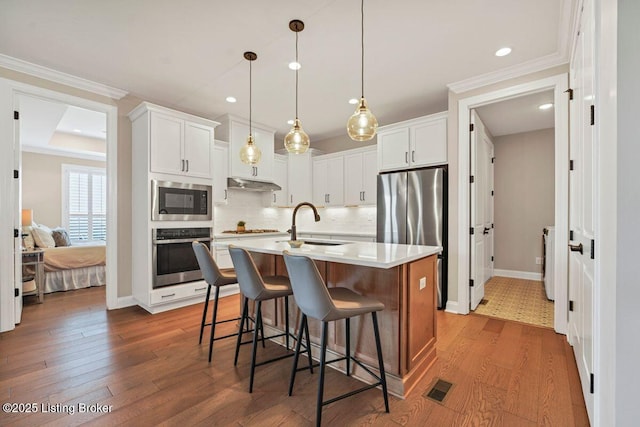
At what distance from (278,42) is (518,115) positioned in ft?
12.3

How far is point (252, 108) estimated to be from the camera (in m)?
4.24

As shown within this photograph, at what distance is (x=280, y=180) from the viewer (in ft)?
18.1

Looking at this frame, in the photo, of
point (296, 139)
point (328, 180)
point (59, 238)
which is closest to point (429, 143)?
point (296, 139)

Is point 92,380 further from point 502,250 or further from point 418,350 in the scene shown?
point 502,250

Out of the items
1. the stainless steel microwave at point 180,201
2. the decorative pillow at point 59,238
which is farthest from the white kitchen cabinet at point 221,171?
the decorative pillow at point 59,238

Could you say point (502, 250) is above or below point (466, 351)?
above

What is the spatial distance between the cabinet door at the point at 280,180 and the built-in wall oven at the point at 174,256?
171cm

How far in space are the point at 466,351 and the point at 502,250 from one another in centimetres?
379

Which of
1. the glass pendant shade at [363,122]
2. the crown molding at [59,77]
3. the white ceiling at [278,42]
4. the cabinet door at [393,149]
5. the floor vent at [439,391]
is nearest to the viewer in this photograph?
the floor vent at [439,391]

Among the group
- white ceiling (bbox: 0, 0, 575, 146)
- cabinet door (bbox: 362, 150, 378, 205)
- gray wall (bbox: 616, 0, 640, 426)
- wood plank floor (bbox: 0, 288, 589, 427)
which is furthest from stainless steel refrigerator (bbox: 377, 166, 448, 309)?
gray wall (bbox: 616, 0, 640, 426)

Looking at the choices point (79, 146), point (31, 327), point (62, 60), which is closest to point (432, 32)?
point (62, 60)

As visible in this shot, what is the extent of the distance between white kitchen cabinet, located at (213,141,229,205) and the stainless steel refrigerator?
2436 millimetres

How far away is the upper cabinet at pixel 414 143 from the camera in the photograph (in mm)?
3646

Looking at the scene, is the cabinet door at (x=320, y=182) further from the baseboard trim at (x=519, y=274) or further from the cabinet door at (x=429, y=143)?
the baseboard trim at (x=519, y=274)
